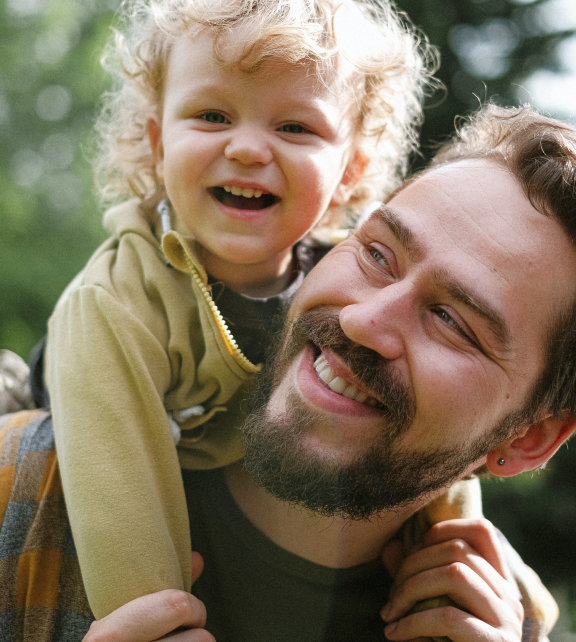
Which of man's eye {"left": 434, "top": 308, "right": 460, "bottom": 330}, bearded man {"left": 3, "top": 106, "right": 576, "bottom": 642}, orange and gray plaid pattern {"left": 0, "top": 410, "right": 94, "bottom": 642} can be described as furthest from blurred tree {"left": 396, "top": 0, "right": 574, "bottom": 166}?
orange and gray plaid pattern {"left": 0, "top": 410, "right": 94, "bottom": 642}

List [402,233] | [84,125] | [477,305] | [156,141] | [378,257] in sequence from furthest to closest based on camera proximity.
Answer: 1. [84,125]
2. [156,141]
3. [378,257]
4. [402,233]
5. [477,305]

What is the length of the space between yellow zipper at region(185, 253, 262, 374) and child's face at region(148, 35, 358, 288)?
0.10 meters

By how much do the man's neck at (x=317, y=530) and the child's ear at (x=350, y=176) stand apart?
109 centimetres

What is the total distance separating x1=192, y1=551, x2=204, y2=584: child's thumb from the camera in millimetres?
1792

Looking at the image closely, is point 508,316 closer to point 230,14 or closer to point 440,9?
point 230,14

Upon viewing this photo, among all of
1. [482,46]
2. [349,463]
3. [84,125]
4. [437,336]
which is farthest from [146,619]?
[84,125]

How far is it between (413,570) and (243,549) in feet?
1.72

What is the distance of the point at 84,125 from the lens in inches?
221

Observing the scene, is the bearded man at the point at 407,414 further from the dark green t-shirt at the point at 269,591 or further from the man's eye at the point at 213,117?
the man's eye at the point at 213,117

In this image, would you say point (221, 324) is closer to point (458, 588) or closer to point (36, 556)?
point (36, 556)

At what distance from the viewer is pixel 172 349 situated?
1.80 meters

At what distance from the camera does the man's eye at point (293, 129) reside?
6.04 feet

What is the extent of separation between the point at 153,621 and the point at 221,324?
79cm

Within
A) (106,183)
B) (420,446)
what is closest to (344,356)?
(420,446)
